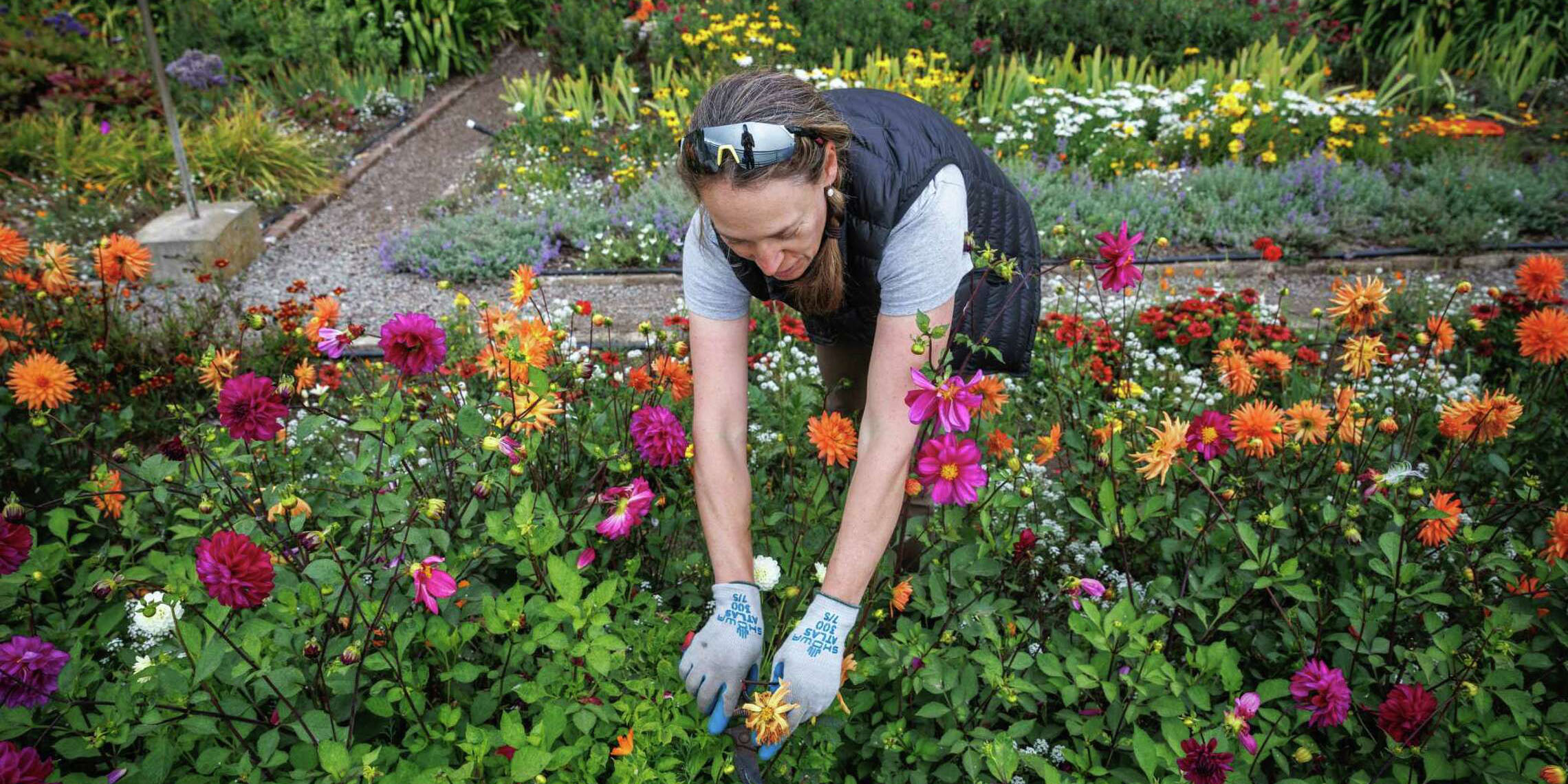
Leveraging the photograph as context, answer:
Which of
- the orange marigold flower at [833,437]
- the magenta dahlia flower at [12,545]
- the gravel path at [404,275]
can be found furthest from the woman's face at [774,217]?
the gravel path at [404,275]

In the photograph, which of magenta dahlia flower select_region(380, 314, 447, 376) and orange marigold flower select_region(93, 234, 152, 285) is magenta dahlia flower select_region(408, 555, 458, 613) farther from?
orange marigold flower select_region(93, 234, 152, 285)

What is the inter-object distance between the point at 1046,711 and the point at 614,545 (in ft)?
2.83

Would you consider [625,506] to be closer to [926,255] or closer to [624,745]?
[624,745]

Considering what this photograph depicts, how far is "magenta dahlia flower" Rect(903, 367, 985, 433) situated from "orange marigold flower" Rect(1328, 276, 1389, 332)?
2.93 ft

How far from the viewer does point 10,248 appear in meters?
2.18

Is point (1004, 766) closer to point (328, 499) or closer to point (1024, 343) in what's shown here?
point (1024, 343)

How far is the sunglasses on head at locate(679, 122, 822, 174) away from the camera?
4.09 ft

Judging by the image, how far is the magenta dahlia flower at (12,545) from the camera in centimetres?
112

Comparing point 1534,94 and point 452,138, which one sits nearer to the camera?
point 1534,94

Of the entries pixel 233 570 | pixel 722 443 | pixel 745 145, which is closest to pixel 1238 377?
pixel 722 443

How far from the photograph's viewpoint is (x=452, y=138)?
6871mm

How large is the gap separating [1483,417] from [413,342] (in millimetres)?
1887

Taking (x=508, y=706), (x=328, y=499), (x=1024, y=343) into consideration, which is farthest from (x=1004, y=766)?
(x=328, y=499)

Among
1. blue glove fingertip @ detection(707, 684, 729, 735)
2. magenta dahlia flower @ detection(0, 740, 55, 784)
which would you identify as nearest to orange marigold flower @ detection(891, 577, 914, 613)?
blue glove fingertip @ detection(707, 684, 729, 735)
